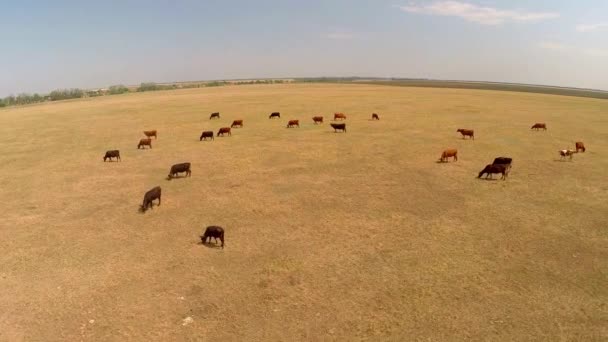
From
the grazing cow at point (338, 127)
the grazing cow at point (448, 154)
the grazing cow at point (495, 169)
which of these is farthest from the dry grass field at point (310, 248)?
the grazing cow at point (338, 127)

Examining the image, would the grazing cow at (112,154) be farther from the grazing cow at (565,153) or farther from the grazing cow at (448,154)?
the grazing cow at (565,153)

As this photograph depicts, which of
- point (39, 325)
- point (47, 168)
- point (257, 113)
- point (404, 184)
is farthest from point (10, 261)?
point (257, 113)

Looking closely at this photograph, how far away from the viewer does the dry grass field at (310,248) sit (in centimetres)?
909

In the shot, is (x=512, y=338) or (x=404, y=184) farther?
(x=404, y=184)

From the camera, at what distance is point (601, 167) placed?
69.1 ft

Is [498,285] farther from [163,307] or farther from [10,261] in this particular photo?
[10,261]

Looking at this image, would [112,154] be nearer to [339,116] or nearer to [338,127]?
[338,127]

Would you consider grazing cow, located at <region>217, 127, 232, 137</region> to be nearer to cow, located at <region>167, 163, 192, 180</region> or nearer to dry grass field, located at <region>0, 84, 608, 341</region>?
dry grass field, located at <region>0, 84, 608, 341</region>

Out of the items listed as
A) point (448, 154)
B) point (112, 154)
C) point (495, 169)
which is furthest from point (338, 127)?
point (112, 154)

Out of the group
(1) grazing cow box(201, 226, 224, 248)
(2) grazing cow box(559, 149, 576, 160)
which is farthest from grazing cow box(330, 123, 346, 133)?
(1) grazing cow box(201, 226, 224, 248)

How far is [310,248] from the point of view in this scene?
12500mm

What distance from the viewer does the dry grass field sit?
9086mm

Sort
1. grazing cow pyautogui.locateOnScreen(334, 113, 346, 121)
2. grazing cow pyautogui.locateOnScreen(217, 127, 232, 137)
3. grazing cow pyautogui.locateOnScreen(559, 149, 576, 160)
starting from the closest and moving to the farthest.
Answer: grazing cow pyautogui.locateOnScreen(559, 149, 576, 160), grazing cow pyautogui.locateOnScreen(217, 127, 232, 137), grazing cow pyautogui.locateOnScreen(334, 113, 346, 121)

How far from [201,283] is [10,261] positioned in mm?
6284
